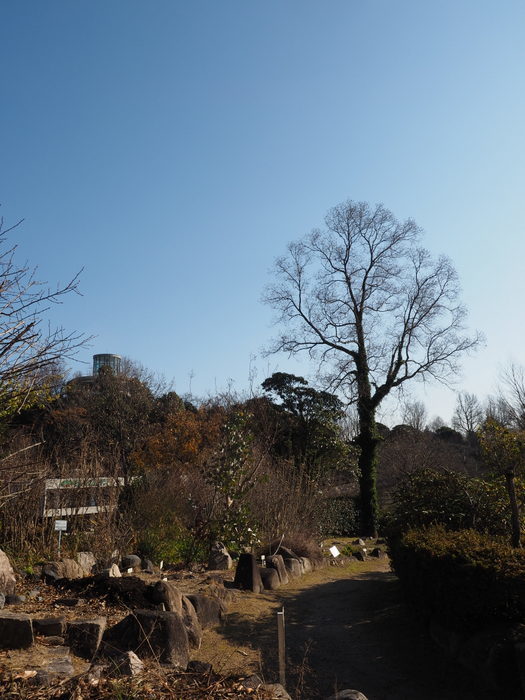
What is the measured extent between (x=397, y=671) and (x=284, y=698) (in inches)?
116

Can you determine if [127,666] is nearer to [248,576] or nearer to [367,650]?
[367,650]

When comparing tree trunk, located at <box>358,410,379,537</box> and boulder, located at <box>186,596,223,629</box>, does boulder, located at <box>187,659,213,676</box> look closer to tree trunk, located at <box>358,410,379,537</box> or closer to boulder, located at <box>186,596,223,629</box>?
boulder, located at <box>186,596,223,629</box>

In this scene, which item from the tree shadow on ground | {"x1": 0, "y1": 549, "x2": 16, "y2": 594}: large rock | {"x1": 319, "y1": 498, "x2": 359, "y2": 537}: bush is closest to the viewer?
the tree shadow on ground

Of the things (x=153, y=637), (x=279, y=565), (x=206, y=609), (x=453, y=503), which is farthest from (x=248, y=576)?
(x=153, y=637)

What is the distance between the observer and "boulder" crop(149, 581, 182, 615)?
6.82 meters

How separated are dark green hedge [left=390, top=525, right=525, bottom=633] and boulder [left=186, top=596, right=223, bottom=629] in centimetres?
250

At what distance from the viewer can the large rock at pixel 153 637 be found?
549 centimetres

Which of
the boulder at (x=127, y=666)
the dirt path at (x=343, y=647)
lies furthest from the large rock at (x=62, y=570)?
the boulder at (x=127, y=666)

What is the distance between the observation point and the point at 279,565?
10969 mm

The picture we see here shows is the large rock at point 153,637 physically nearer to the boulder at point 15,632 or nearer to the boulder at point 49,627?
the boulder at point 49,627

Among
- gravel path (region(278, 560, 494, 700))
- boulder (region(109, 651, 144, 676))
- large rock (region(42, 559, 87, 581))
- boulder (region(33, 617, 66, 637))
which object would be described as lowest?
gravel path (region(278, 560, 494, 700))

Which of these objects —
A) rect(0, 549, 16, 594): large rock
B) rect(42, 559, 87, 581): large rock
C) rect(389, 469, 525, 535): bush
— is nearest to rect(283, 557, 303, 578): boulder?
rect(389, 469, 525, 535): bush

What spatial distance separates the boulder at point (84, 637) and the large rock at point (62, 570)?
2415 millimetres

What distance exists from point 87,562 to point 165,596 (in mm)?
2637
